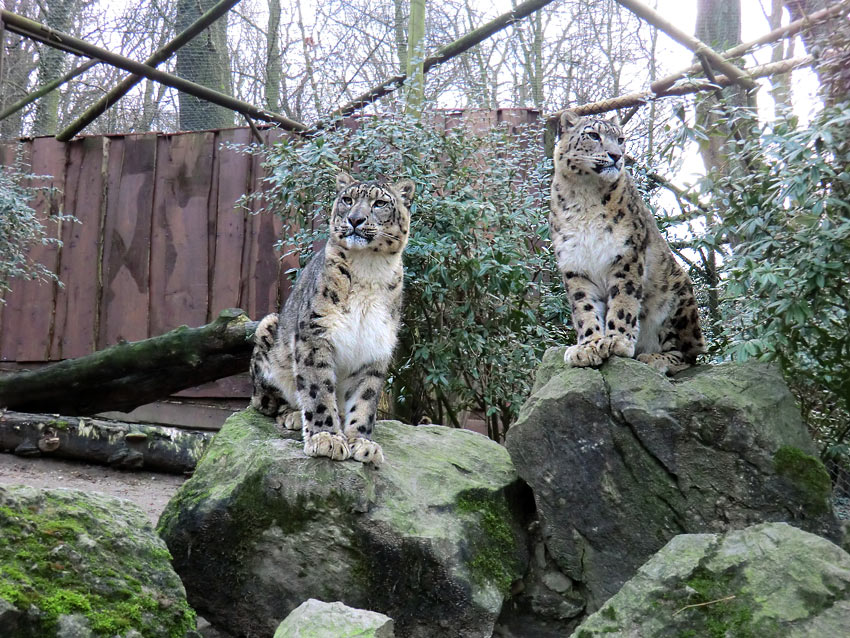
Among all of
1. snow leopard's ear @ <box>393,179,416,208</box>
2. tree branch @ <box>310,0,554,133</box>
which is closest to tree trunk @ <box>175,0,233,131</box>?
tree branch @ <box>310,0,554,133</box>

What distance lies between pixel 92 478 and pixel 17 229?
2679mm

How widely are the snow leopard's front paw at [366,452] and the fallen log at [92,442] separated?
130 inches

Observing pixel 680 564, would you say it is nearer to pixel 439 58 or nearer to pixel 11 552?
pixel 11 552

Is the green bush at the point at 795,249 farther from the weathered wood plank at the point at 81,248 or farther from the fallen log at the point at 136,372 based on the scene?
the weathered wood plank at the point at 81,248

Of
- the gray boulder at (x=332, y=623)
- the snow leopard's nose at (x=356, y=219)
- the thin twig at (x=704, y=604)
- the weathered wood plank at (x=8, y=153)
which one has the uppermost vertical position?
the weathered wood plank at (x=8, y=153)

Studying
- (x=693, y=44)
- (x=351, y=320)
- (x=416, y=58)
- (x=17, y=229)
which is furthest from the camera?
(x=17, y=229)

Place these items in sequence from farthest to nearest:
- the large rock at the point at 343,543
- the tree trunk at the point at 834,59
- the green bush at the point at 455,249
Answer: the green bush at the point at 455,249, the large rock at the point at 343,543, the tree trunk at the point at 834,59

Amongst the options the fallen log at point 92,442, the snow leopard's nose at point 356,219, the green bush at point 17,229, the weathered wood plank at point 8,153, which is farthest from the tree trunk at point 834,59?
the weathered wood plank at point 8,153

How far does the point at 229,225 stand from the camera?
9180mm

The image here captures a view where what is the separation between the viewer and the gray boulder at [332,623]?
3.31m

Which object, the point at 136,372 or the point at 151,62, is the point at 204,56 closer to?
the point at 151,62

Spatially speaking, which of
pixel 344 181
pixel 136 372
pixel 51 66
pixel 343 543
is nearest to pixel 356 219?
pixel 344 181

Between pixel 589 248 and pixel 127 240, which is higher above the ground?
pixel 127 240

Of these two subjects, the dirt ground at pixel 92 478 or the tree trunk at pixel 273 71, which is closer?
the dirt ground at pixel 92 478
